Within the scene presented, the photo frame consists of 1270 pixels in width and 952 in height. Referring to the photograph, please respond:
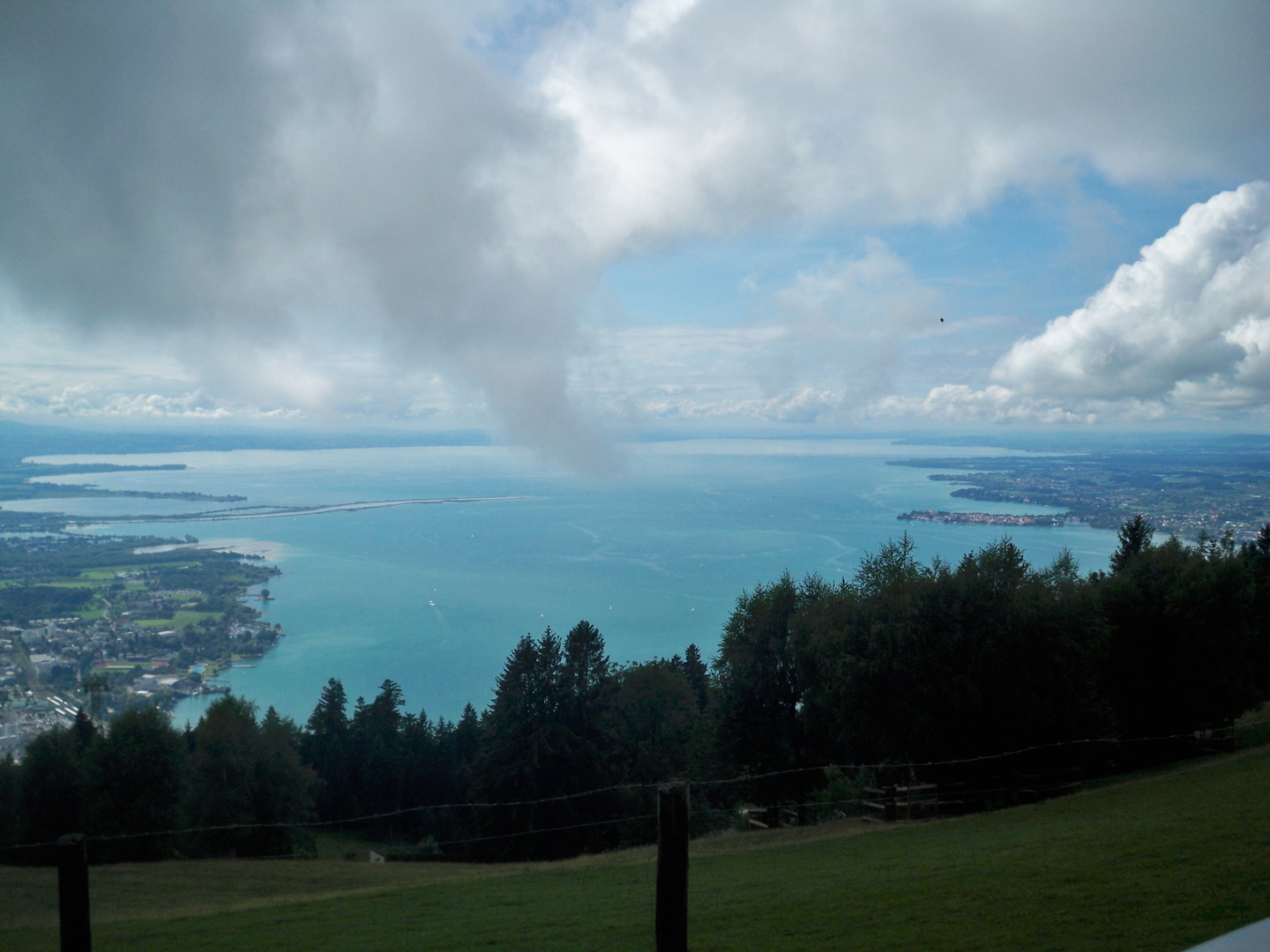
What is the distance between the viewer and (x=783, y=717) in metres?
23.3

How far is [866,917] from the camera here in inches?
294

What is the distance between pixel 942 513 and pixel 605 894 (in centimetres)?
9064

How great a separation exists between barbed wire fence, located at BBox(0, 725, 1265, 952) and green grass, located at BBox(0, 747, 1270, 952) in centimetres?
116

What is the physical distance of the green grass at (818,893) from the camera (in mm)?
6719

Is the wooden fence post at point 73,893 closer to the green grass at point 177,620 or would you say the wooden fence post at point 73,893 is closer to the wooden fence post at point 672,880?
the wooden fence post at point 672,880

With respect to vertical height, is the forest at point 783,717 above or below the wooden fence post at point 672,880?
below

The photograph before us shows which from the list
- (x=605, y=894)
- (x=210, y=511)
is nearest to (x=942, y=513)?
Result: (x=605, y=894)

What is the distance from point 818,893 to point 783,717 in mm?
14867

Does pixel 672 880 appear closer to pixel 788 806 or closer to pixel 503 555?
pixel 788 806

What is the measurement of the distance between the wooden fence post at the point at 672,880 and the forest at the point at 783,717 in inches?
552

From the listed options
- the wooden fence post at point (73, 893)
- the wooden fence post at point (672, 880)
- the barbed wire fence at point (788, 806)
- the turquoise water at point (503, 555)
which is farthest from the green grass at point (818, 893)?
the turquoise water at point (503, 555)

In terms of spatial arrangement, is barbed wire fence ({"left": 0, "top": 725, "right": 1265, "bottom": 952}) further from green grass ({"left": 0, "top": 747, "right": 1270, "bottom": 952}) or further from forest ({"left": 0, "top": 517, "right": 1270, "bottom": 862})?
green grass ({"left": 0, "top": 747, "right": 1270, "bottom": 952})

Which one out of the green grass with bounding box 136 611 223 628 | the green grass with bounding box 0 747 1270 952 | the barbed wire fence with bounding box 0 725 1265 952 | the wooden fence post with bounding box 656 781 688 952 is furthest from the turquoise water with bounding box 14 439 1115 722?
the wooden fence post with bounding box 656 781 688 952

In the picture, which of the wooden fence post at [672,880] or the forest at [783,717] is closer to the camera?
the wooden fence post at [672,880]
